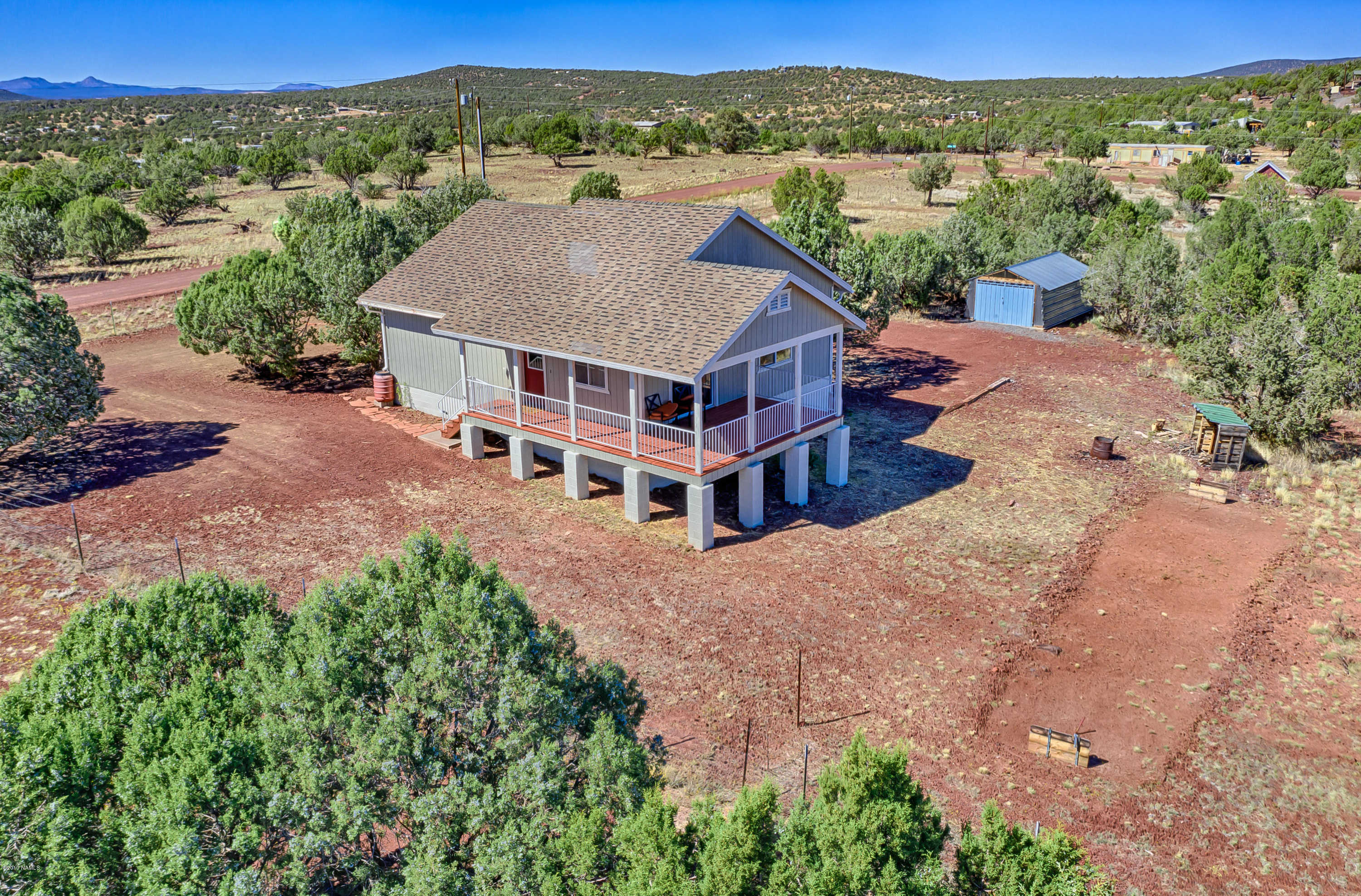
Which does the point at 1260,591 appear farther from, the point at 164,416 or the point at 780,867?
the point at 164,416

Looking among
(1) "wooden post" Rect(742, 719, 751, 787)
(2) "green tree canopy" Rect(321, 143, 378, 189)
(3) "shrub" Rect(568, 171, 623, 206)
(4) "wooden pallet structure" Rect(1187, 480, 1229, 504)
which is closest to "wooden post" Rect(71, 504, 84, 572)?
(1) "wooden post" Rect(742, 719, 751, 787)

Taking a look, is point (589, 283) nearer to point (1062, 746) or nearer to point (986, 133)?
point (1062, 746)

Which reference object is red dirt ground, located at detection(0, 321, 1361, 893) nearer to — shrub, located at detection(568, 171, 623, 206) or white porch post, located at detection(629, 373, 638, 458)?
white porch post, located at detection(629, 373, 638, 458)

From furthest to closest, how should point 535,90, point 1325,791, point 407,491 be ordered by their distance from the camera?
point 535,90, point 407,491, point 1325,791

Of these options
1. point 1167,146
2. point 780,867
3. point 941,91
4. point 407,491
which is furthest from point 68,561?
point 941,91

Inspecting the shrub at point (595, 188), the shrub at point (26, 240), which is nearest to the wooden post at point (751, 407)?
the shrub at point (595, 188)
